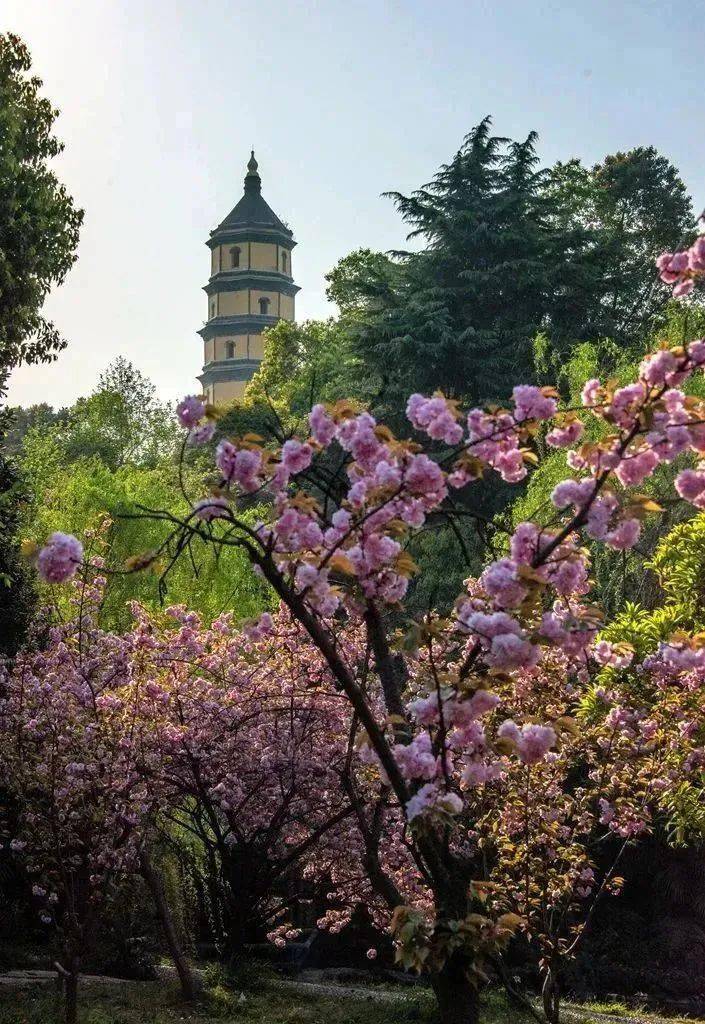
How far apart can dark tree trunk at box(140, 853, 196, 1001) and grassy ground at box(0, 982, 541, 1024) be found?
17cm

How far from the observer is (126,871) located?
42.7ft

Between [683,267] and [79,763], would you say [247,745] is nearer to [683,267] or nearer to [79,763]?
[79,763]

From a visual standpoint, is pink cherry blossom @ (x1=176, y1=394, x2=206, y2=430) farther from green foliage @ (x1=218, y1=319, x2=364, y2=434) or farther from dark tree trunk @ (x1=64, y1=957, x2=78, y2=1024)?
green foliage @ (x1=218, y1=319, x2=364, y2=434)

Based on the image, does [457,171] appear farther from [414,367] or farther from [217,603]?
[217,603]

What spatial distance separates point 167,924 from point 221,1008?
107 centimetres

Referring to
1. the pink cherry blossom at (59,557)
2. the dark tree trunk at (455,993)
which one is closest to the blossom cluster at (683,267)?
the pink cherry blossom at (59,557)

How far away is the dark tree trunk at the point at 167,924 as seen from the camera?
13.2m

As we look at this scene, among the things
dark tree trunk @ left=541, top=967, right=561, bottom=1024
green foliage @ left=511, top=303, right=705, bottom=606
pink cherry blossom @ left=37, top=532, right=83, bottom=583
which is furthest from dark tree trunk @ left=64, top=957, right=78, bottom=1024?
green foliage @ left=511, top=303, right=705, bottom=606

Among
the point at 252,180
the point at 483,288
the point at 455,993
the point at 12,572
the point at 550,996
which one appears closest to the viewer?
the point at 455,993

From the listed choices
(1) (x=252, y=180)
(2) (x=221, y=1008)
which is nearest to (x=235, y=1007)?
(2) (x=221, y=1008)

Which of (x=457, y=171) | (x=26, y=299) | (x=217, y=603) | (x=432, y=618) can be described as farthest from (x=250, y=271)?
(x=432, y=618)

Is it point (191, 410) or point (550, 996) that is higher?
point (191, 410)

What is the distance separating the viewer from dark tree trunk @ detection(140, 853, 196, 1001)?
1320 cm

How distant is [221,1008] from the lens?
45.3 feet
